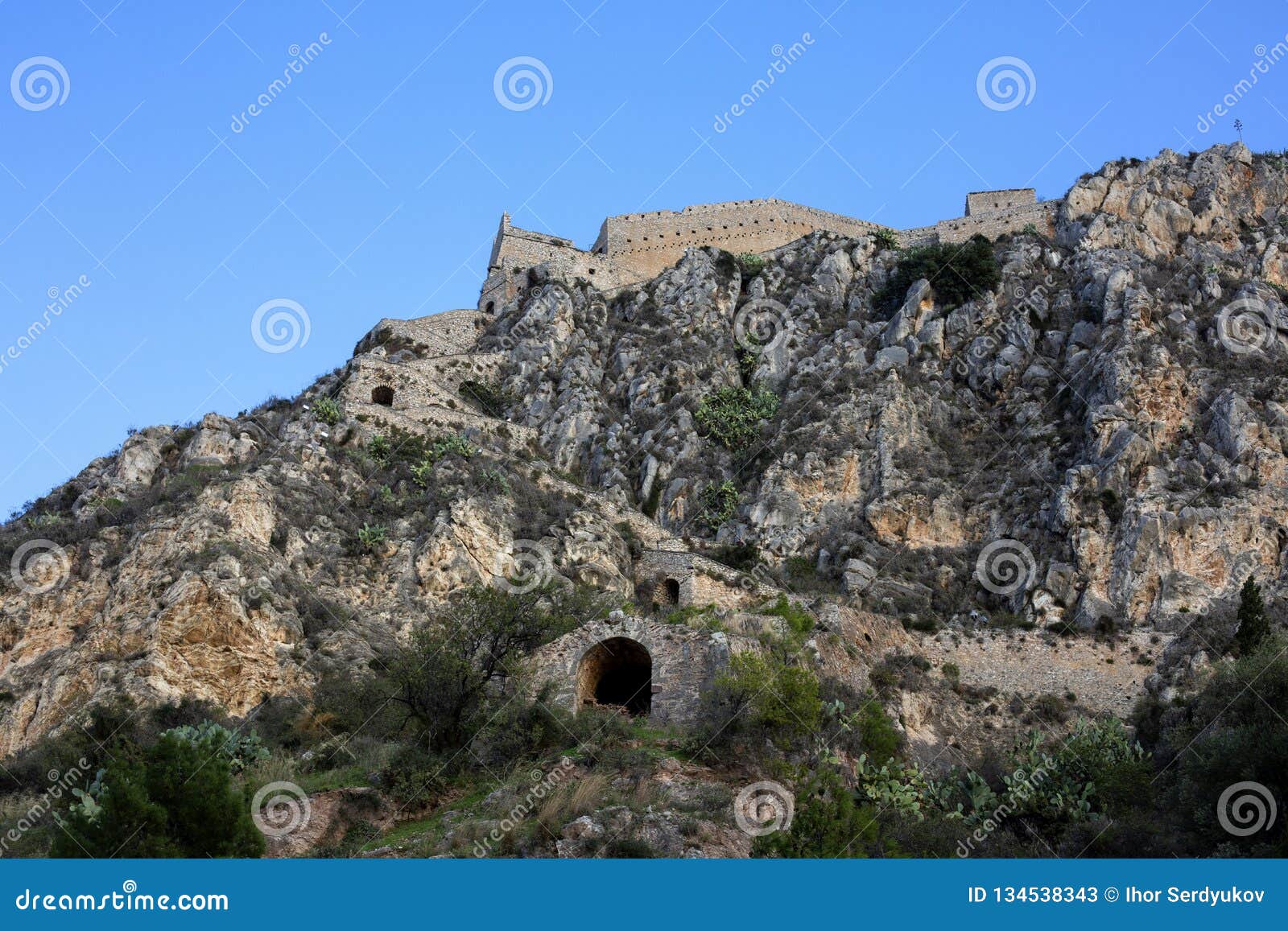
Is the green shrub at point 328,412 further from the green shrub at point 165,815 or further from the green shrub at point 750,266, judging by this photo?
the green shrub at point 165,815

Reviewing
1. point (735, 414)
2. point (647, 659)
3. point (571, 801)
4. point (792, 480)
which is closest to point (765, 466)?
point (792, 480)

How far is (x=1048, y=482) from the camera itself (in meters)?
48.7

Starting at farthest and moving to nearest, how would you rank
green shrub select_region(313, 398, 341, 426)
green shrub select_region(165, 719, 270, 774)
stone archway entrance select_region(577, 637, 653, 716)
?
green shrub select_region(313, 398, 341, 426) → stone archway entrance select_region(577, 637, 653, 716) → green shrub select_region(165, 719, 270, 774)

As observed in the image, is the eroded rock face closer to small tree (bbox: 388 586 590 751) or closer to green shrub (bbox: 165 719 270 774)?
small tree (bbox: 388 586 590 751)

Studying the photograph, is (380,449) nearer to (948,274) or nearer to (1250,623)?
(948,274)

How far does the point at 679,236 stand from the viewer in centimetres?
7600

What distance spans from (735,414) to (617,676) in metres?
24.9

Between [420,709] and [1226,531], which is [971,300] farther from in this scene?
[420,709]

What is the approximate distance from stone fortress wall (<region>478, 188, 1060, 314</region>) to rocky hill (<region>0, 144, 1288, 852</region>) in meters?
3.54

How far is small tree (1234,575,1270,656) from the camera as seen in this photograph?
111 feet

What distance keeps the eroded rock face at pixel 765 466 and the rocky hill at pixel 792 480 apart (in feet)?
0.48

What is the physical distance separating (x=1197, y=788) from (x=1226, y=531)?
71.5ft

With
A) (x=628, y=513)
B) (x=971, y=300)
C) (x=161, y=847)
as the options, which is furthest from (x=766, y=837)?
(x=971, y=300)

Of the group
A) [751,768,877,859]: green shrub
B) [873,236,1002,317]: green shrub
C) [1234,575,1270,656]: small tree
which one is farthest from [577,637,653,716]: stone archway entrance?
[873,236,1002,317]: green shrub
